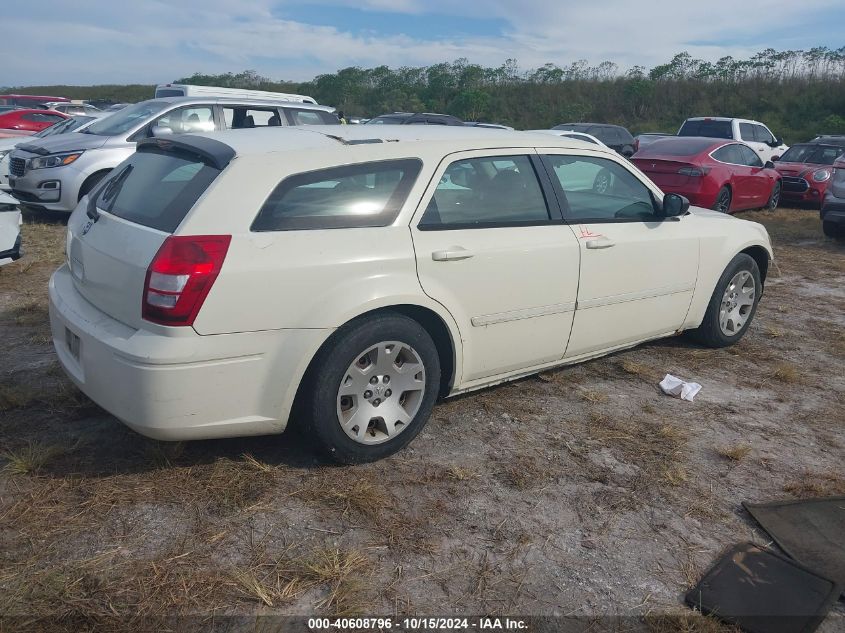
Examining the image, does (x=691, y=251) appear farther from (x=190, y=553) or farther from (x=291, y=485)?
(x=190, y=553)

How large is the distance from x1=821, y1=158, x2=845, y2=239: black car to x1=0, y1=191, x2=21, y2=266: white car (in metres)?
10.6

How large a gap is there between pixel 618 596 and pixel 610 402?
1.91 metres

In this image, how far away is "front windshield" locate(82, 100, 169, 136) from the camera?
32.9 ft

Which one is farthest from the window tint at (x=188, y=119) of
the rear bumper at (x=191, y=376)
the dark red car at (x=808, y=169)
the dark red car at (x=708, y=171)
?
the dark red car at (x=808, y=169)

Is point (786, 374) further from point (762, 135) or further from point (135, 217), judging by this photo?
point (762, 135)

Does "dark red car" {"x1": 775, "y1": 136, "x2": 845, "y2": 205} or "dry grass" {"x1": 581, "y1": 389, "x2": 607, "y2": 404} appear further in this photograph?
"dark red car" {"x1": 775, "y1": 136, "x2": 845, "y2": 205}

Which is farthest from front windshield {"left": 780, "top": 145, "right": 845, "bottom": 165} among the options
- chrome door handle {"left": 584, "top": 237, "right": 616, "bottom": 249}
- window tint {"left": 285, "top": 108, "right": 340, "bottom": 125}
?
chrome door handle {"left": 584, "top": 237, "right": 616, "bottom": 249}

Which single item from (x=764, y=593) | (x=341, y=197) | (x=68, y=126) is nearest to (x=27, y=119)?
(x=68, y=126)

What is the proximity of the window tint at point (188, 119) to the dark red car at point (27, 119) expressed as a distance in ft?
32.2

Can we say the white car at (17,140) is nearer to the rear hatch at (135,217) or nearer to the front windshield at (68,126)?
the front windshield at (68,126)

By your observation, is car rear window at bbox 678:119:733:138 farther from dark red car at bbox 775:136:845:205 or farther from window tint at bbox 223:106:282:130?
window tint at bbox 223:106:282:130

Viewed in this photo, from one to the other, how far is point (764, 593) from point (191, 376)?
2436mm

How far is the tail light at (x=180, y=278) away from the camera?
3.05 metres

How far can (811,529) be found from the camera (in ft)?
10.6
